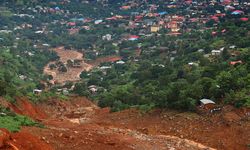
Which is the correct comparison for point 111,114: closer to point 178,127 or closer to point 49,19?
point 178,127

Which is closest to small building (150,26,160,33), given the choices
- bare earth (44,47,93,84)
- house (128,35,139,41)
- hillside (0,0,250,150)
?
hillside (0,0,250,150)

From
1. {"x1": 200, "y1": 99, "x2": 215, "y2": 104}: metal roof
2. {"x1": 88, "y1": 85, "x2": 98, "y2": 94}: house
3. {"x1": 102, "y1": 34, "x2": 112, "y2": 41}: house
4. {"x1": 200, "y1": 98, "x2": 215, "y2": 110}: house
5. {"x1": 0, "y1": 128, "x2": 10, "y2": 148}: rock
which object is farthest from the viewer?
{"x1": 102, "y1": 34, "x2": 112, "y2": 41}: house

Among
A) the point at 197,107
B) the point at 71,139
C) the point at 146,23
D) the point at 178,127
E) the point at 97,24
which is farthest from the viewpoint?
the point at 97,24

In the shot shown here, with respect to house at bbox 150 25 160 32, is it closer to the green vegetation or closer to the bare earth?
the bare earth

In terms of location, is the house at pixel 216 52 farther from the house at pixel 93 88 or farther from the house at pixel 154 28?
the house at pixel 154 28

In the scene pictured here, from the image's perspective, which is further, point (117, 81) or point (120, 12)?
point (120, 12)

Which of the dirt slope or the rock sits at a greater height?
the rock

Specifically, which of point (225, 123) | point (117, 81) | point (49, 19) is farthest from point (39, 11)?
point (225, 123)

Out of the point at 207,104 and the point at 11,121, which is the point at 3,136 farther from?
the point at 207,104

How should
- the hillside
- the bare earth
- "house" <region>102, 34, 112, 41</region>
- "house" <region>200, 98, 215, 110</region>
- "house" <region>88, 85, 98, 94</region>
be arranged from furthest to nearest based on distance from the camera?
"house" <region>102, 34, 112, 41</region> < the bare earth < "house" <region>88, 85, 98, 94</region> < "house" <region>200, 98, 215, 110</region> < the hillside
